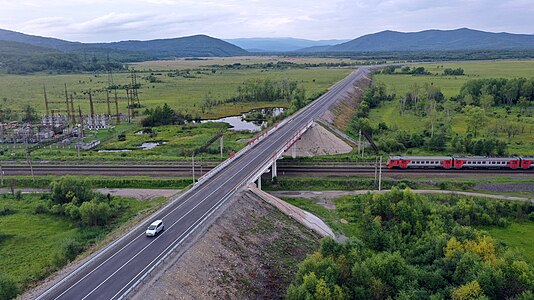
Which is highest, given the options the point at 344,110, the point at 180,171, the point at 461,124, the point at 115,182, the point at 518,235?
the point at 344,110

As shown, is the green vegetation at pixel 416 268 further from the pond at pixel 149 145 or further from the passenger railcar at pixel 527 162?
the pond at pixel 149 145

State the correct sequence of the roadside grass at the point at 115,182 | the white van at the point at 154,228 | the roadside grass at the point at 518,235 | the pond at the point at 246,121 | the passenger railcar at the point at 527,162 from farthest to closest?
1. the pond at the point at 246,121
2. the passenger railcar at the point at 527,162
3. the roadside grass at the point at 115,182
4. the roadside grass at the point at 518,235
5. the white van at the point at 154,228

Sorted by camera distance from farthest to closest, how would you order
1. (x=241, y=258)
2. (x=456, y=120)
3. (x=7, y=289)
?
(x=456, y=120)
(x=241, y=258)
(x=7, y=289)

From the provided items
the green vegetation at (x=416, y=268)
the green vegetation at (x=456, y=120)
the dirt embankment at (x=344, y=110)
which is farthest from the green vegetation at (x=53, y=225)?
the dirt embankment at (x=344, y=110)

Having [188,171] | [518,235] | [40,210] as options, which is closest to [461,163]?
[518,235]

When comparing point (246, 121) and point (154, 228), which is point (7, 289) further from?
point (246, 121)
